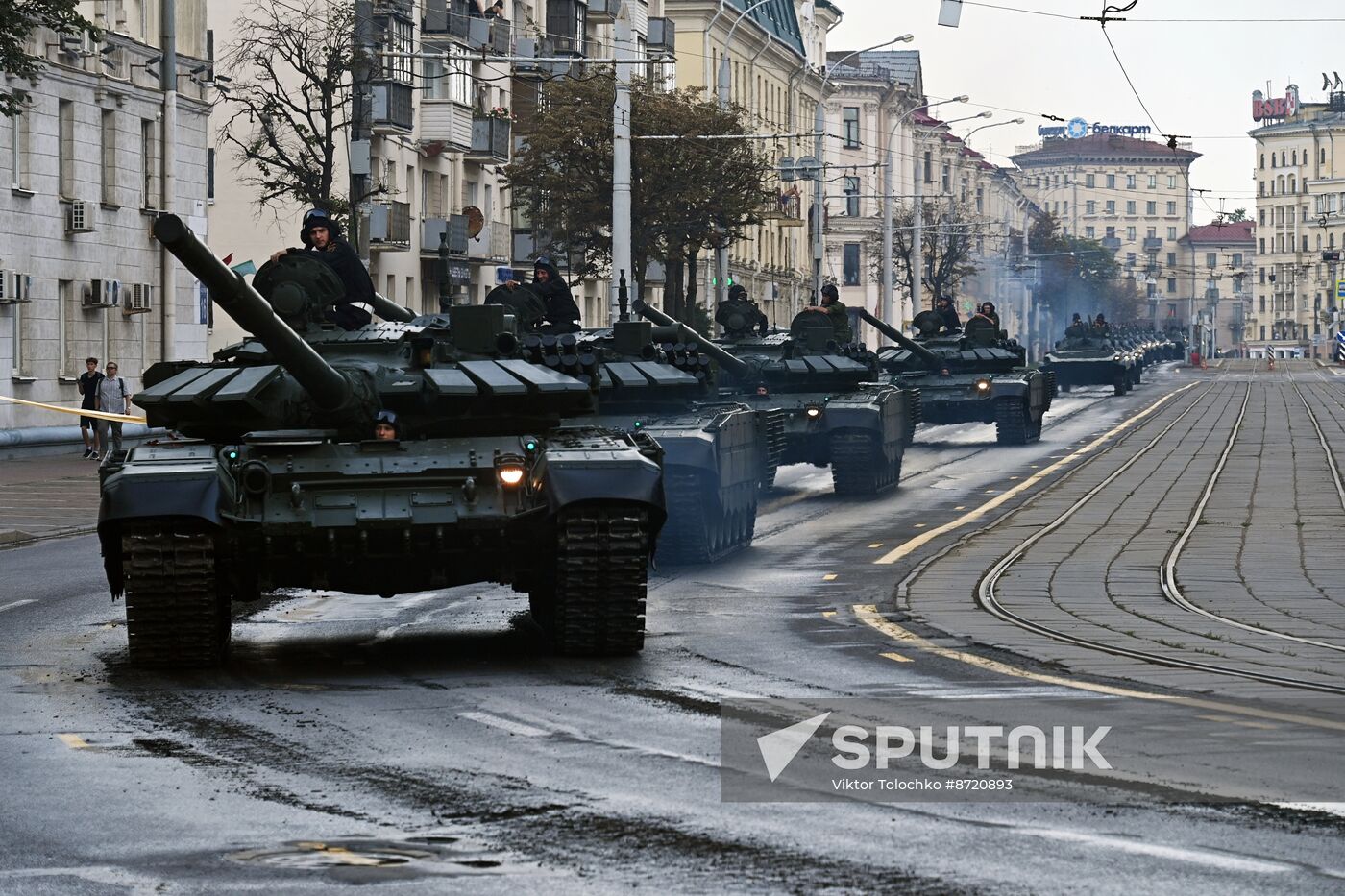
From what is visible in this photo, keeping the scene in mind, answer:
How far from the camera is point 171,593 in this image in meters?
12.1

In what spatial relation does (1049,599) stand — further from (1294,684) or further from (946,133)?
(946,133)

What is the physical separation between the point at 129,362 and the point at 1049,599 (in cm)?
2901

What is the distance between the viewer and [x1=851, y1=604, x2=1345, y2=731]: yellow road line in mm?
9914

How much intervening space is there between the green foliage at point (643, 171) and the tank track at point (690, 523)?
98.5ft

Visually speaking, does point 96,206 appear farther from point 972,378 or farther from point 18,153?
point 972,378

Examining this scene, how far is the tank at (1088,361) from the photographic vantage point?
63219 millimetres

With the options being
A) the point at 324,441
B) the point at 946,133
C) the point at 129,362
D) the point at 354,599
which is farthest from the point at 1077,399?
the point at 946,133

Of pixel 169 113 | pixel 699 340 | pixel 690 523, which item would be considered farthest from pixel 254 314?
pixel 169 113

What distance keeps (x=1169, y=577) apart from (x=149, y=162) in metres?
29.4

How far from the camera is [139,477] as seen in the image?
1202 cm

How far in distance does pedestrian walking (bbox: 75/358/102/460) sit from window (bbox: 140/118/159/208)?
6.00 meters

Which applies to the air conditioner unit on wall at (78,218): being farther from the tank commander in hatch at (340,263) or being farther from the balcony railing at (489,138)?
the tank commander in hatch at (340,263)

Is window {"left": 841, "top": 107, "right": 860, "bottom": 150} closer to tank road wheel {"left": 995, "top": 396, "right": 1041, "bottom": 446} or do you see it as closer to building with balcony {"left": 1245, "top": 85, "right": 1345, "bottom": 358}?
tank road wheel {"left": 995, "top": 396, "right": 1041, "bottom": 446}

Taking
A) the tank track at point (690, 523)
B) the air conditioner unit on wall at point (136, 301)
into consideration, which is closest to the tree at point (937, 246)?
the air conditioner unit on wall at point (136, 301)
